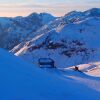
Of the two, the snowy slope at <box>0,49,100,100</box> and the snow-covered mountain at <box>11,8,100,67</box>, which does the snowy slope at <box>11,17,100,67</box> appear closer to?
the snow-covered mountain at <box>11,8,100,67</box>

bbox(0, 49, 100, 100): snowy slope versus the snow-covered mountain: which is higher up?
bbox(0, 49, 100, 100): snowy slope

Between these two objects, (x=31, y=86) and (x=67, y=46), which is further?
(x=67, y=46)

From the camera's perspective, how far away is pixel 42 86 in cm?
1719

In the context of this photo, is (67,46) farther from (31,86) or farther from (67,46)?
(31,86)

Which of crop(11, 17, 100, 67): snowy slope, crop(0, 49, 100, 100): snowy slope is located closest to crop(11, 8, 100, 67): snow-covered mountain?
crop(11, 17, 100, 67): snowy slope

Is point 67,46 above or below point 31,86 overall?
below

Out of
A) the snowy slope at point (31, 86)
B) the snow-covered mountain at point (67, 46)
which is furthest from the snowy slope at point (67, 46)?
the snowy slope at point (31, 86)

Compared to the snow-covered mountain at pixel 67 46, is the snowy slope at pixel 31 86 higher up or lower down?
higher up

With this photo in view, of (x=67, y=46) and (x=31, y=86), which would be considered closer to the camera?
(x=31, y=86)

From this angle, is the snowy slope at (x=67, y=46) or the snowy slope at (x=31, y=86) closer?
the snowy slope at (x=31, y=86)

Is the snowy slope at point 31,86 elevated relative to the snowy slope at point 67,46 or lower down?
elevated

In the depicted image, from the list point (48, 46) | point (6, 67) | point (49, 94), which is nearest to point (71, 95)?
point (49, 94)

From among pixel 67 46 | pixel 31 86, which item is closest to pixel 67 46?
pixel 67 46

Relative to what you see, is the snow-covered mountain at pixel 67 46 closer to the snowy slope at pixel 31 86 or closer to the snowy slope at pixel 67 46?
the snowy slope at pixel 67 46
